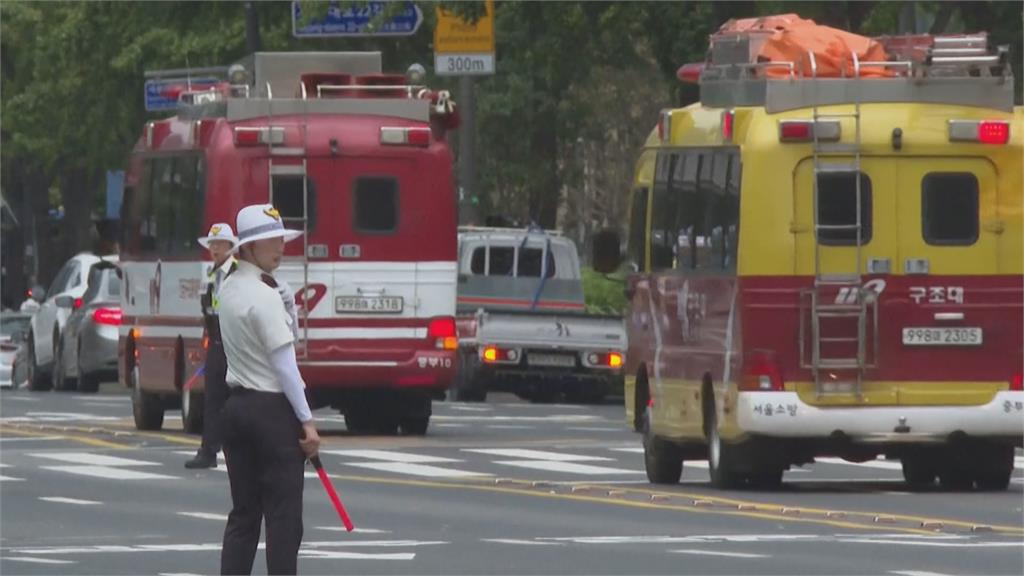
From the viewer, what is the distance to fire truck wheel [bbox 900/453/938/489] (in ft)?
69.9

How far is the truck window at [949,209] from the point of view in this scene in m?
20.1

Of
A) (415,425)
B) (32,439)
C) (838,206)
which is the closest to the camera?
(838,206)

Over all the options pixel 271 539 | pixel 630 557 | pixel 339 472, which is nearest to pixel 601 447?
pixel 339 472

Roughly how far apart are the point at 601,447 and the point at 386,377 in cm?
205

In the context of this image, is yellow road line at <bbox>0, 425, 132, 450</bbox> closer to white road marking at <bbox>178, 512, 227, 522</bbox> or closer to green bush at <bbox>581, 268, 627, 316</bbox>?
white road marking at <bbox>178, 512, 227, 522</bbox>

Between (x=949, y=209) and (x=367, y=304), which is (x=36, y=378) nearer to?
(x=367, y=304)

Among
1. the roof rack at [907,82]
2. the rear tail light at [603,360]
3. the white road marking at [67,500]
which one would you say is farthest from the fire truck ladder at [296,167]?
the rear tail light at [603,360]

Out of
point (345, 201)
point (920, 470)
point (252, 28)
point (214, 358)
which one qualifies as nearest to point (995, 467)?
point (920, 470)

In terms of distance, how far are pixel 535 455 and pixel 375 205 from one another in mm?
3222

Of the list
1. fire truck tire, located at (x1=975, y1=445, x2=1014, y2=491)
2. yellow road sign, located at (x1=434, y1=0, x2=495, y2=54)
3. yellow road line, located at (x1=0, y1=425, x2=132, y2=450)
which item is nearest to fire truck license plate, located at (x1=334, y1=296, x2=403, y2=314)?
yellow road line, located at (x1=0, y1=425, x2=132, y2=450)

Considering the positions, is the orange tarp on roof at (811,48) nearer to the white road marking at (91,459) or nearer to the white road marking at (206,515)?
the white road marking at (206,515)

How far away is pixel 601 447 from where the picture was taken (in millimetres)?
26109

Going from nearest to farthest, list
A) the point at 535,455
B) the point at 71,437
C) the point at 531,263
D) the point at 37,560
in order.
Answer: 1. the point at 37,560
2. the point at 535,455
3. the point at 71,437
4. the point at 531,263

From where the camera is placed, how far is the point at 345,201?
26891 mm
